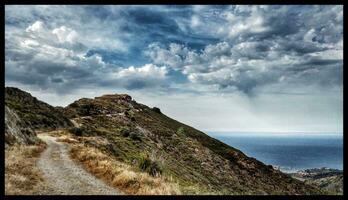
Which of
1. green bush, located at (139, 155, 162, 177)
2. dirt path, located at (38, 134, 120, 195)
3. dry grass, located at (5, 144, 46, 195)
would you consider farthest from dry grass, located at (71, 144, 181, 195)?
dry grass, located at (5, 144, 46, 195)

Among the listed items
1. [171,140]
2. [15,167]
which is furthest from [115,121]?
[15,167]

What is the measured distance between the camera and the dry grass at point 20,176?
15811 mm

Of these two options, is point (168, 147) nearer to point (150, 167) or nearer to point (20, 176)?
point (150, 167)

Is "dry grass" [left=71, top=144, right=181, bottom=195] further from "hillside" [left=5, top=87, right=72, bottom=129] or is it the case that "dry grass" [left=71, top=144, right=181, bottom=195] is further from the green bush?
"hillside" [left=5, top=87, right=72, bottom=129]

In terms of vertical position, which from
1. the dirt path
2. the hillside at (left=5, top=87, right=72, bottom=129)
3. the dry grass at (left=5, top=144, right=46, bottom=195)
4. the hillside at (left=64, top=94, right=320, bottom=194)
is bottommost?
the hillside at (left=64, top=94, right=320, bottom=194)

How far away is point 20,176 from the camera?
57.8 ft

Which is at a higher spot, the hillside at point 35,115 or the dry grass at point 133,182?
the hillside at point 35,115

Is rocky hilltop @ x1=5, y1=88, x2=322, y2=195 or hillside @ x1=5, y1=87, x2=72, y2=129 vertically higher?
hillside @ x1=5, y1=87, x2=72, y2=129

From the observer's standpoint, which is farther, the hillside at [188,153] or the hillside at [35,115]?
the hillside at [188,153]

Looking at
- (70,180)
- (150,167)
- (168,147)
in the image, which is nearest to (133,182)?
(70,180)

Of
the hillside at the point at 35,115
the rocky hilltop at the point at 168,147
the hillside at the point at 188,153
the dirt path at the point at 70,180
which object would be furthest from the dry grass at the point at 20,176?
the hillside at the point at 188,153

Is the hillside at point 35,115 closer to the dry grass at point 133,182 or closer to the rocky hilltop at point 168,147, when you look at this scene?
the rocky hilltop at point 168,147

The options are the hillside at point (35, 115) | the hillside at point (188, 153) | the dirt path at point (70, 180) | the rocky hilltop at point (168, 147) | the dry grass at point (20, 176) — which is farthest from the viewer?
the hillside at point (188, 153)

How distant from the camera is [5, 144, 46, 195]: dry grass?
15811 millimetres
